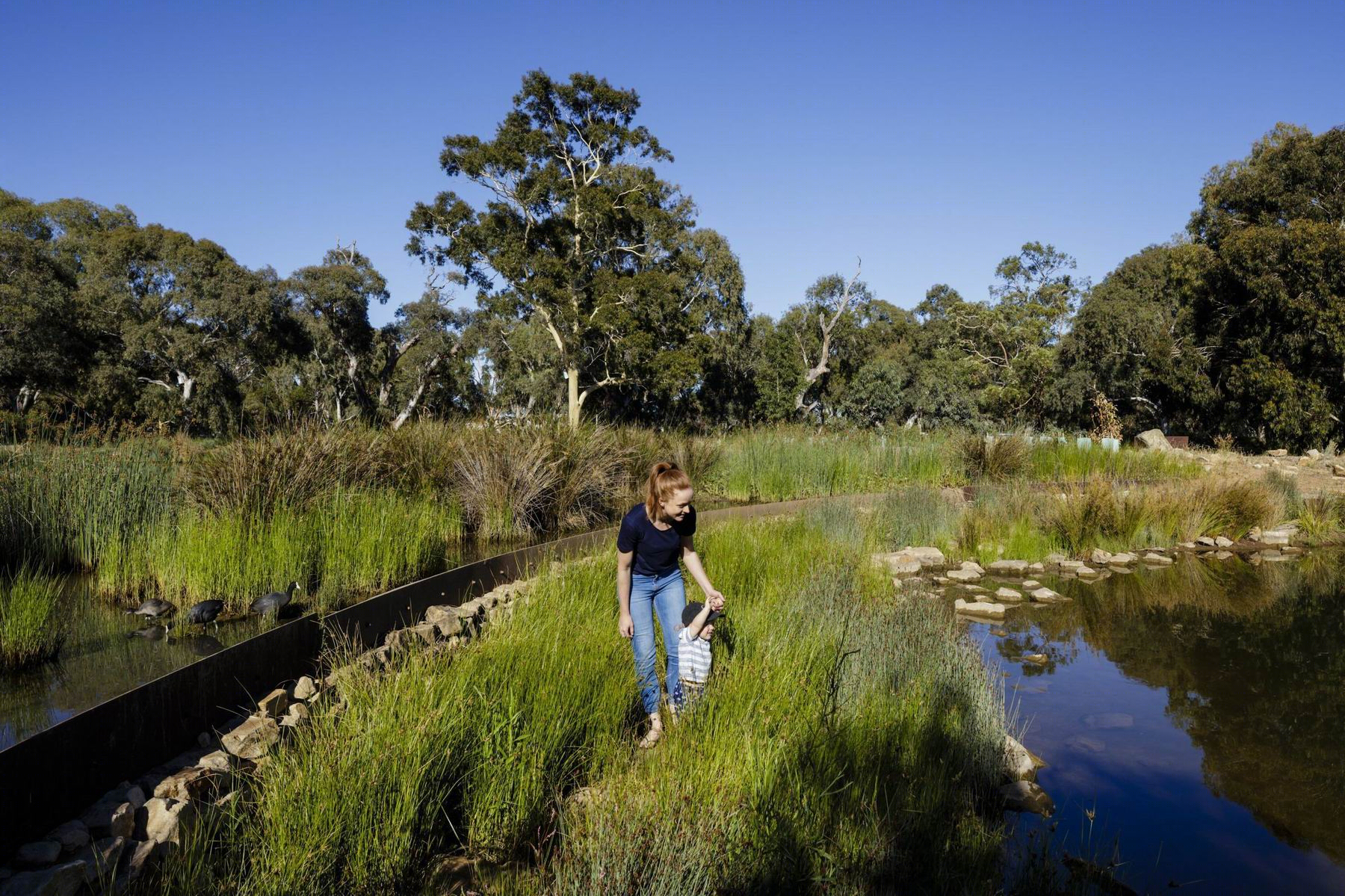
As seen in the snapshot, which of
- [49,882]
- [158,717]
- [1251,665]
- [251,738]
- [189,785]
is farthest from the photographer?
[1251,665]

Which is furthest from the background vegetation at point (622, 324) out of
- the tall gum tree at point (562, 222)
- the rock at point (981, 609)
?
the rock at point (981, 609)

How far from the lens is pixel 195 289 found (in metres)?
29.3

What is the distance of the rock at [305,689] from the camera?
14.2 feet

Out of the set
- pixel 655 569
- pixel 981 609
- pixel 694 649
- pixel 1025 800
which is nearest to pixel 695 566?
pixel 655 569

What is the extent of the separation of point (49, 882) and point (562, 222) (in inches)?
→ 1003

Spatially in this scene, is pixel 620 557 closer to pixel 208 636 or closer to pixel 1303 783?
pixel 208 636

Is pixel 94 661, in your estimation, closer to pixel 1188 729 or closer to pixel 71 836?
pixel 71 836

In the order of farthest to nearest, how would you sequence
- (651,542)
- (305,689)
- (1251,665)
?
1. (1251,665)
2. (305,689)
3. (651,542)

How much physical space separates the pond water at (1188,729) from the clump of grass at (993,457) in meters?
5.36

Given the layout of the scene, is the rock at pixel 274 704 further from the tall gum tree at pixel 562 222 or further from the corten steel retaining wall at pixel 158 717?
the tall gum tree at pixel 562 222

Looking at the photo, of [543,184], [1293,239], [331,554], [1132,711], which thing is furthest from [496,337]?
[1132,711]

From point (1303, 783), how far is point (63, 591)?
7.35 meters

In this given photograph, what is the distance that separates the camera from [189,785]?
10.7 ft

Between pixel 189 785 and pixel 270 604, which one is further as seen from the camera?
pixel 270 604
